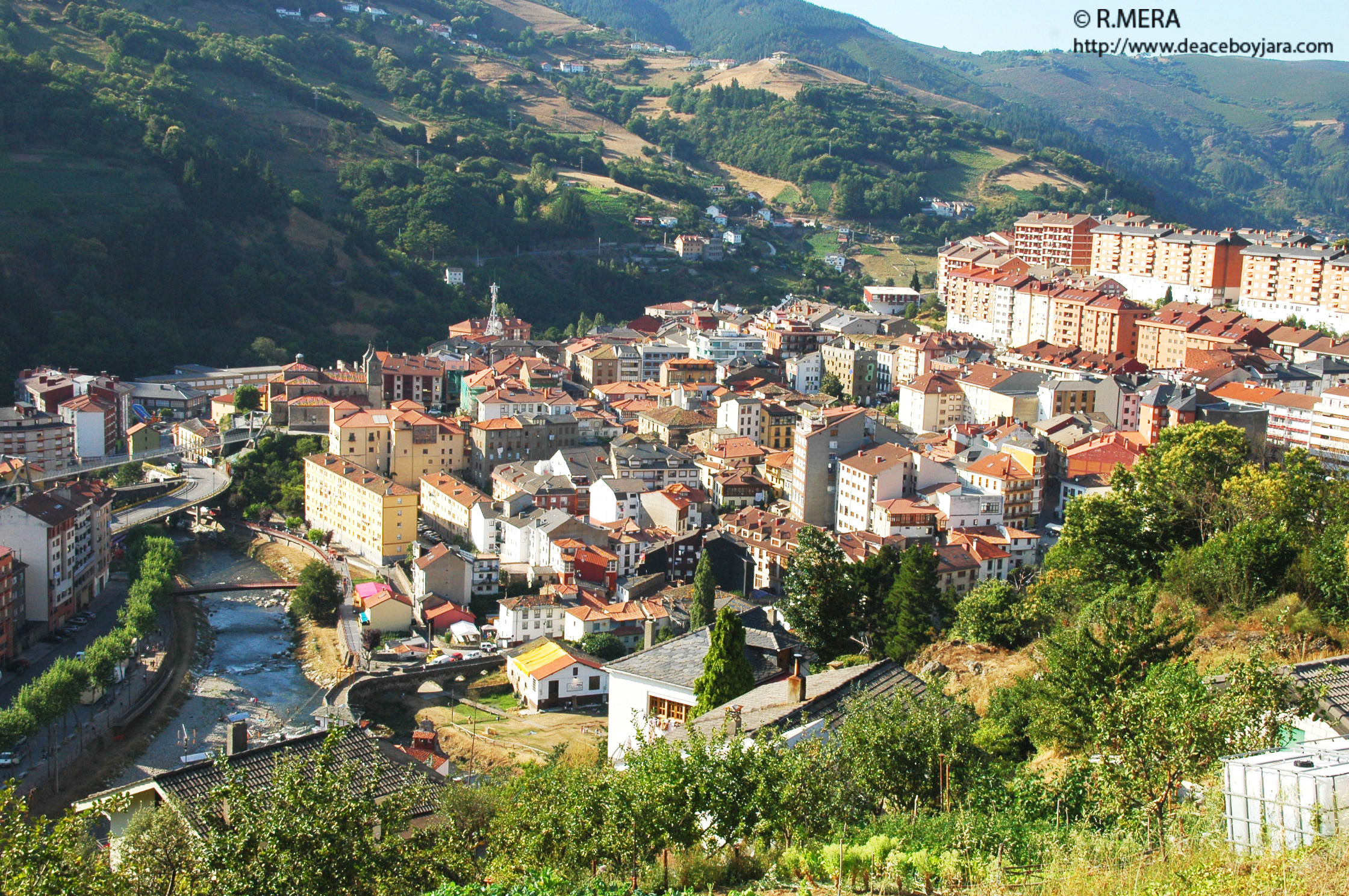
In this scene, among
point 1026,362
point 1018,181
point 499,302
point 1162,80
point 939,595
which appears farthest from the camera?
point 1162,80

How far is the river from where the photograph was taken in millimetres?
19609

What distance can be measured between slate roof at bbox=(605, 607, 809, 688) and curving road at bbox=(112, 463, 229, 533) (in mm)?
20397

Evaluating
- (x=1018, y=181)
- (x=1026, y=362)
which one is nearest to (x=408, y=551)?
(x=1026, y=362)

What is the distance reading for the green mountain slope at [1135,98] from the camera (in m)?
124

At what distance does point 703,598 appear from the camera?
2183cm

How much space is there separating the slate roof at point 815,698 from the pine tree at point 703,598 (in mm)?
10030

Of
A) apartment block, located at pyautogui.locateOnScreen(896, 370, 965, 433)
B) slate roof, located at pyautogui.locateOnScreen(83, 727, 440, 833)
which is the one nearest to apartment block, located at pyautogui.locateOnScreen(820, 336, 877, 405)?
apartment block, located at pyautogui.locateOnScreen(896, 370, 965, 433)

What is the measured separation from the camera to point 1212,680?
8117 mm

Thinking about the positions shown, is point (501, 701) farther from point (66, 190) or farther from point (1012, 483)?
point (66, 190)

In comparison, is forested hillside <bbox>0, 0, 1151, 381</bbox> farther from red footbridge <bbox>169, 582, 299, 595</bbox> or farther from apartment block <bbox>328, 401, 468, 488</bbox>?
red footbridge <bbox>169, 582, 299, 595</bbox>

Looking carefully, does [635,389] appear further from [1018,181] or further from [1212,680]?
[1018,181]

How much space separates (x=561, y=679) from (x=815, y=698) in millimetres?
11366

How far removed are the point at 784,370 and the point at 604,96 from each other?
55740mm

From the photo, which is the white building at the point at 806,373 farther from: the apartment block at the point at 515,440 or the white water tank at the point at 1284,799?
the white water tank at the point at 1284,799
